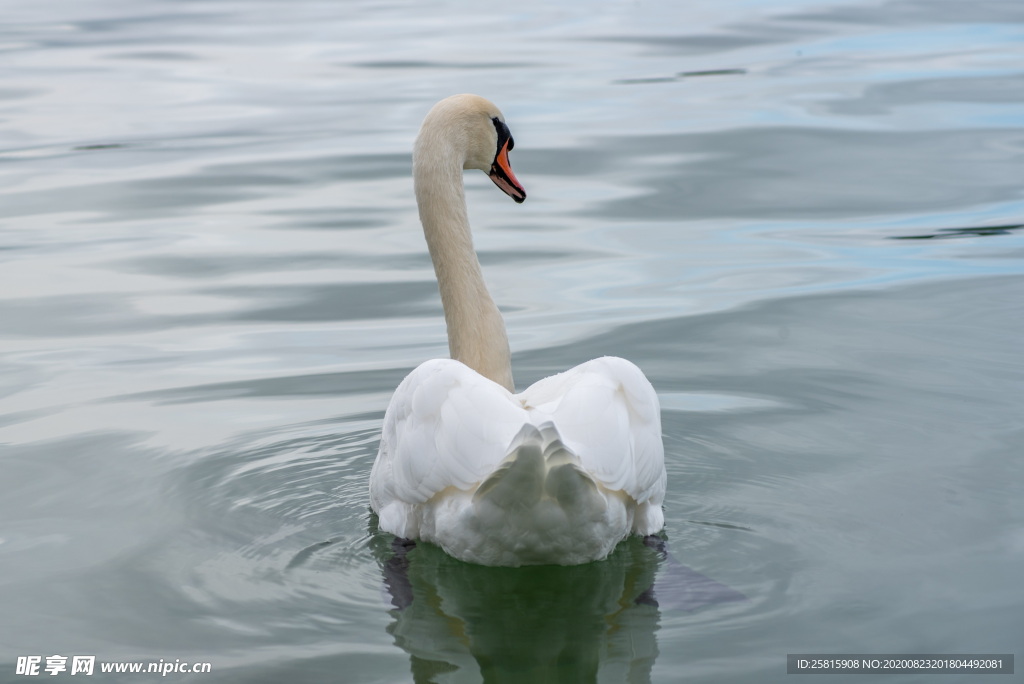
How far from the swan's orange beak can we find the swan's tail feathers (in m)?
2.46

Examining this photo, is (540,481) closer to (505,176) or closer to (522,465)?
(522,465)

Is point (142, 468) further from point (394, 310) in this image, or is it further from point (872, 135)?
point (872, 135)

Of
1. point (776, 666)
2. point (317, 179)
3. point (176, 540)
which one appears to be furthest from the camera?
point (317, 179)

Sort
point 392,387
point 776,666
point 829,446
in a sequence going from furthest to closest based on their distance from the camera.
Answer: point 392,387 < point 829,446 < point 776,666

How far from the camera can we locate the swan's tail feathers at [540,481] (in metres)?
3.80

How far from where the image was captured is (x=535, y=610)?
4.25m

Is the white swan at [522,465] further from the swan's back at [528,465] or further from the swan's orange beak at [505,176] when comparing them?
the swan's orange beak at [505,176]

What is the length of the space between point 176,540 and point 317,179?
8.22 metres

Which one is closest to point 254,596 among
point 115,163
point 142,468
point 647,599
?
point 647,599

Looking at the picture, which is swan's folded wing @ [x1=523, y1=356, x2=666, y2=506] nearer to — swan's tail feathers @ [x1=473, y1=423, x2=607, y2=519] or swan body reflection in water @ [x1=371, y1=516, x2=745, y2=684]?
swan's tail feathers @ [x1=473, y1=423, x2=607, y2=519]

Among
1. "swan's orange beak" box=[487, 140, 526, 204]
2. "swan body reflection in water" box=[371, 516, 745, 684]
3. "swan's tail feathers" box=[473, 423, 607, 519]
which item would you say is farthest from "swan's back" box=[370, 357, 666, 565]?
"swan's orange beak" box=[487, 140, 526, 204]

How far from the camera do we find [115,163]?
13422 mm

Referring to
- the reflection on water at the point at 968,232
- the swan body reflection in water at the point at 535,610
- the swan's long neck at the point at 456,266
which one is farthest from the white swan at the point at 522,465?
the reflection on water at the point at 968,232

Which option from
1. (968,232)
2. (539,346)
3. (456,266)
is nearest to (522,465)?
(456,266)
